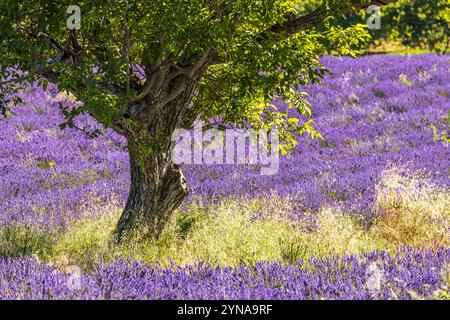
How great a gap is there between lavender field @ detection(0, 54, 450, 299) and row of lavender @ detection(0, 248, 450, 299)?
0.05ft

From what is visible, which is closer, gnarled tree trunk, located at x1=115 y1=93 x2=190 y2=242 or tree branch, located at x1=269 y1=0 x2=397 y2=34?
tree branch, located at x1=269 y1=0 x2=397 y2=34

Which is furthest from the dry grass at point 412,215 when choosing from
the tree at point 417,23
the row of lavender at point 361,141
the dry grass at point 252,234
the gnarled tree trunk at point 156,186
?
the tree at point 417,23

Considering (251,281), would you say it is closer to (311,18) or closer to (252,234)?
(252,234)

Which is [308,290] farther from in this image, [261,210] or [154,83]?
→ [261,210]

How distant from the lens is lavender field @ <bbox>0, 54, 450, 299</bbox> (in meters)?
4.37

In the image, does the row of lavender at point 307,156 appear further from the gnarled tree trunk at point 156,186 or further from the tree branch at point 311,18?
the tree branch at point 311,18

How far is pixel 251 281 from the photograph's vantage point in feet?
14.5

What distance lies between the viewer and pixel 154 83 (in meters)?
6.61

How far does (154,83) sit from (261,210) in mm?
2564

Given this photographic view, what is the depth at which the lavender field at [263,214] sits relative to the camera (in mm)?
4367

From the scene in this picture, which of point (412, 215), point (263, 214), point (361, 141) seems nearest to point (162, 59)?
point (263, 214)

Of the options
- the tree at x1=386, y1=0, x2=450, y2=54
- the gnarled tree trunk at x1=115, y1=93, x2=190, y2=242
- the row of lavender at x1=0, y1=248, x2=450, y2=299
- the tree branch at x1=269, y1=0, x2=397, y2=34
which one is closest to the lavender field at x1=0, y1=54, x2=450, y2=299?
the row of lavender at x1=0, y1=248, x2=450, y2=299

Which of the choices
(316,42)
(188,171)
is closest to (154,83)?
(316,42)

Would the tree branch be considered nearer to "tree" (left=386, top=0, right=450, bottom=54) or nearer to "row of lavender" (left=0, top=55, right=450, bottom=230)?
"row of lavender" (left=0, top=55, right=450, bottom=230)
